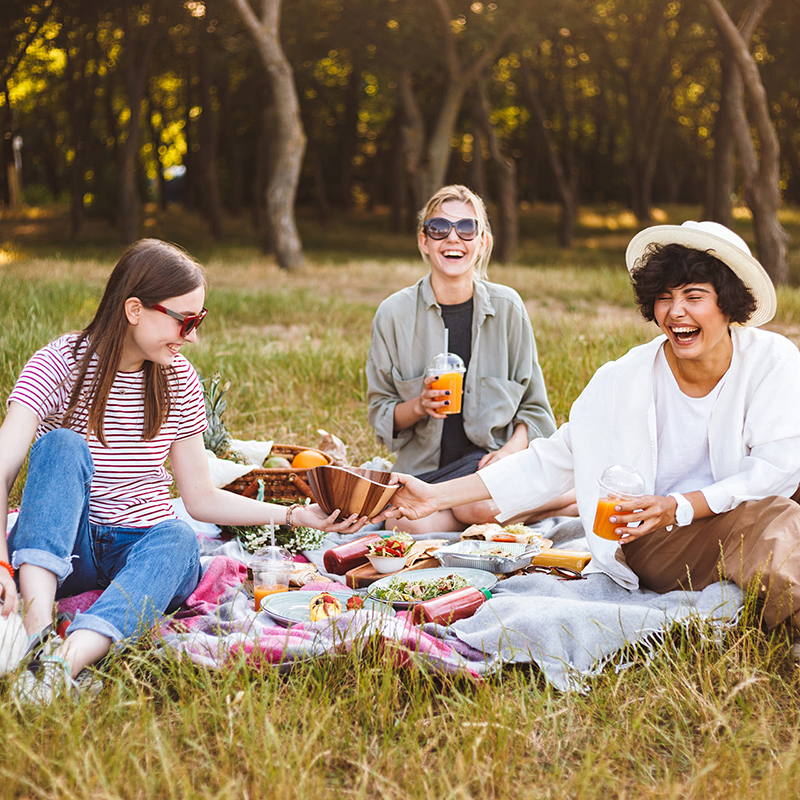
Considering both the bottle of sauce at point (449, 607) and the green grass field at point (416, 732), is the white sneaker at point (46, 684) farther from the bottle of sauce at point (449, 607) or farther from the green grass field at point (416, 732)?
the bottle of sauce at point (449, 607)

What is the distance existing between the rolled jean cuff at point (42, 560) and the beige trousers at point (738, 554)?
1997mm

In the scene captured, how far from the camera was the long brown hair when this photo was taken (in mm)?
3184

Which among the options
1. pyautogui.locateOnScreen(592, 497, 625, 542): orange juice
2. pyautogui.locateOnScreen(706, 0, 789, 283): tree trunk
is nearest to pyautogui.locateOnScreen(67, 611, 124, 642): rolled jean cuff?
pyautogui.locateOnScreen(592, 497, 625, 542): orange juice

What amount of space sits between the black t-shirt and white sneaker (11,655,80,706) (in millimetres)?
2447

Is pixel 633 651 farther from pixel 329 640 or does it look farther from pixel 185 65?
pixel 185 65

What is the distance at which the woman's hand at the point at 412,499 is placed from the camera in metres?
3.52

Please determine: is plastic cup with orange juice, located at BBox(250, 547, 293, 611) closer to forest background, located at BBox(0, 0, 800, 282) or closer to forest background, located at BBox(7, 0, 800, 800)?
forest background, located at BBox(7, 0, 800, 800)

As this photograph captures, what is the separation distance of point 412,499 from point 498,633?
0.67 metres

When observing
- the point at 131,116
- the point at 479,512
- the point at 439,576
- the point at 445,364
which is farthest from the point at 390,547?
the point at 131,116

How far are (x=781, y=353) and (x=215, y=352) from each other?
4763mm

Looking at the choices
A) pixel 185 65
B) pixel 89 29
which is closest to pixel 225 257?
pixel 89 29

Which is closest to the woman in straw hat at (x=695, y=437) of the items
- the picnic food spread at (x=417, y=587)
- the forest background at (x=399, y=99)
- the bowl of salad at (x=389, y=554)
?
the picnic food spread at (x=417, y=587)

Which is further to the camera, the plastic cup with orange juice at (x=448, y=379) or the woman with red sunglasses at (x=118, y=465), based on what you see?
the plastic cup with orange juice at (x=448, y=379)

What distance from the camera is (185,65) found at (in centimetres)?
2383
